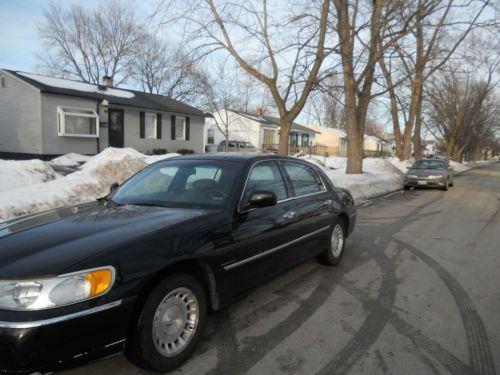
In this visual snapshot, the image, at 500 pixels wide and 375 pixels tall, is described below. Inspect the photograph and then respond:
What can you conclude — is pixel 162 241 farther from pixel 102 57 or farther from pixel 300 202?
pixel 102 57

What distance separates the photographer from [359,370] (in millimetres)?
2926

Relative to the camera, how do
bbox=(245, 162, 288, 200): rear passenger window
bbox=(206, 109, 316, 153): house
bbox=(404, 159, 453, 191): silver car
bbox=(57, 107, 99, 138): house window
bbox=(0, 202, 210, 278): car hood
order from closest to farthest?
1. bbox=(0, 202, 210, 278): car hood
2. bbox=(245, 162, 288, 200): rear passenger window
3. bbox=(404, 159, 453, 191): silver car
4. bbox=(57, 107, 99, 138): house window
5. bbox=(206, 109, 316, 153): house

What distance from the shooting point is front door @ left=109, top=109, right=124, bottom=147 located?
2255 cm

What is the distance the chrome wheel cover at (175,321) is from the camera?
2.77 m

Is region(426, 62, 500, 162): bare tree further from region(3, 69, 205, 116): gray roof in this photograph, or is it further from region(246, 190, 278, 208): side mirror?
region(246, 190, 278, 208): side mirror

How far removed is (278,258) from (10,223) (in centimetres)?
250

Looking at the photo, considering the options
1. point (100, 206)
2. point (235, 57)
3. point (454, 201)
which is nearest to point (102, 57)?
point (235, 57)

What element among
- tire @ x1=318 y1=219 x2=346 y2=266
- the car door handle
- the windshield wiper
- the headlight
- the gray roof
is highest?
the gray roof

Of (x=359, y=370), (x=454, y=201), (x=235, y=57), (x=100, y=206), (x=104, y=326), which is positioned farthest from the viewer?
(x=235, y=57)

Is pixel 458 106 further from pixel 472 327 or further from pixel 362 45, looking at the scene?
pixel 472 327

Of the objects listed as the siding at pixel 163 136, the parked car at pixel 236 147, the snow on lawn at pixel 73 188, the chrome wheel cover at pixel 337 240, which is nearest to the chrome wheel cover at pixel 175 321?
the chrome wheel cover at pixel 337 240

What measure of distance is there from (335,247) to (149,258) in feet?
11.3

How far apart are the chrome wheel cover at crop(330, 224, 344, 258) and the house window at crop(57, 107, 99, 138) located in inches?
702

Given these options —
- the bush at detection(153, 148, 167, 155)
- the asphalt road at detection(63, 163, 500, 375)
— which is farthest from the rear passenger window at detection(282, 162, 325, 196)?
the bush at detection(153, 148, 167, 155)
